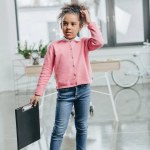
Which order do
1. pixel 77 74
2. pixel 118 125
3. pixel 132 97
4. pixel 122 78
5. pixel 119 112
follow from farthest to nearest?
pixel 122 78
pixel 132 97
pixel 119 112
pixel 118 125
pixel 77 74

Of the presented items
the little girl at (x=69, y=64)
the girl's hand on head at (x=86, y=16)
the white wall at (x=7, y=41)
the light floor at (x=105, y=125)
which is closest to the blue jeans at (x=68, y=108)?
the little girl at (x=69, y=64)

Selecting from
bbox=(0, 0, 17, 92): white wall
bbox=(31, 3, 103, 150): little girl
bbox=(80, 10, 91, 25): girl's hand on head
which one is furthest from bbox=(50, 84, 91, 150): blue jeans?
bbox=(0, 0, 17, 92): white wall

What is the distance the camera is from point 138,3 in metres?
7.33

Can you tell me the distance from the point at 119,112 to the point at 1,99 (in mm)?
2465

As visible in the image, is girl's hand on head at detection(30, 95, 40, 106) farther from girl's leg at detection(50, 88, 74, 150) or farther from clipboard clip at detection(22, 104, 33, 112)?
girl's leg at detection(50, 88, 74, 150)

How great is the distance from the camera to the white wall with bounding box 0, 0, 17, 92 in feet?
22.8

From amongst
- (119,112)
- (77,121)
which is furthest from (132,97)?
(77,121)

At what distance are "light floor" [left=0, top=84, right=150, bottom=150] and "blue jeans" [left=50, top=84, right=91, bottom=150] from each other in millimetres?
789

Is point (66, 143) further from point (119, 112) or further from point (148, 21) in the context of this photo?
point (148, 21)

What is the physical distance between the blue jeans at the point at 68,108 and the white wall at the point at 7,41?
189 inches

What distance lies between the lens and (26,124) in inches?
89.1

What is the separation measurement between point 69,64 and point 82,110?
0.35 m

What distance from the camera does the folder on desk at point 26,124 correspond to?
7.17 ft

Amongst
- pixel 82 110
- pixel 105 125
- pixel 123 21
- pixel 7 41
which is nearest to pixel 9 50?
pixel 7 41
